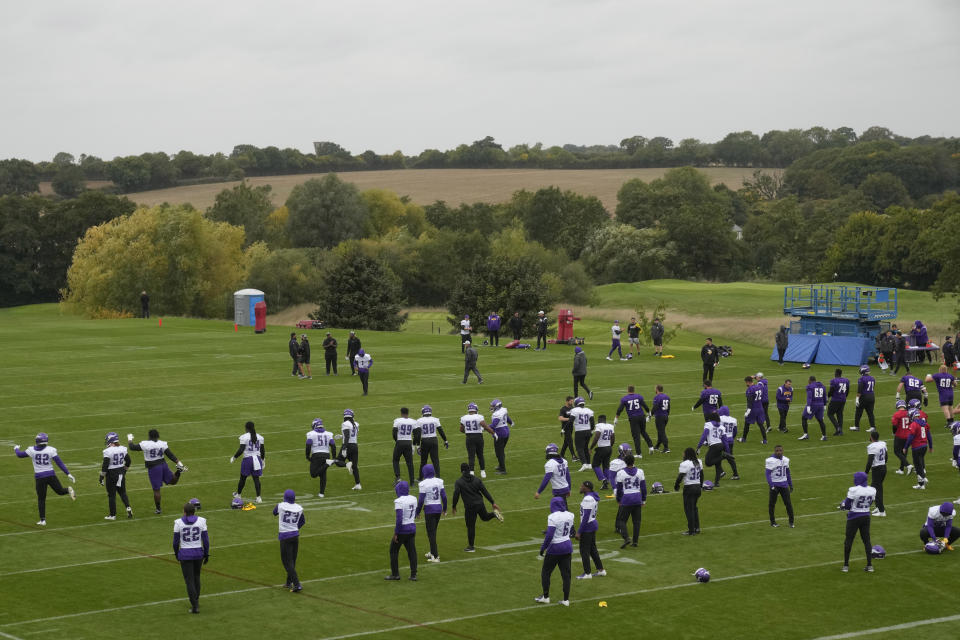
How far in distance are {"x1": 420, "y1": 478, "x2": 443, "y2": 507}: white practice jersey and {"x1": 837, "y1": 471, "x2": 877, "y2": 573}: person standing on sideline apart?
21.5 ft

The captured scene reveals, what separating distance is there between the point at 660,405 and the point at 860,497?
9487 millimetres

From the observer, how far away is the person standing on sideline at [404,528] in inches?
724

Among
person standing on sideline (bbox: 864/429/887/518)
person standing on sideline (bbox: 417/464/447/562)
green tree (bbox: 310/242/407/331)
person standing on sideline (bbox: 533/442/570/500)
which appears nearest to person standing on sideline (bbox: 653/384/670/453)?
person standing on sideline (bbox: 864/429/887/518)

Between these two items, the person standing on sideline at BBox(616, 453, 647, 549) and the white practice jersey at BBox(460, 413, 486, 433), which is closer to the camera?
the person standing on sideline at BBox(616, 453, 647, 549)

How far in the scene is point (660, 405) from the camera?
2831cm

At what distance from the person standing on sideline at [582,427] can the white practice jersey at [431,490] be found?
7722 mm

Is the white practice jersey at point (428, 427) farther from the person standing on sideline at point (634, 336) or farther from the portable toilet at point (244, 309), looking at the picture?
the portable toilet at point (244, 309)

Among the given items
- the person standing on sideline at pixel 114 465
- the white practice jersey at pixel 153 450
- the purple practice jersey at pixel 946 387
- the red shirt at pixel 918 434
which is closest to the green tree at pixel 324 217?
the purple practice jersey at pixel 946 387

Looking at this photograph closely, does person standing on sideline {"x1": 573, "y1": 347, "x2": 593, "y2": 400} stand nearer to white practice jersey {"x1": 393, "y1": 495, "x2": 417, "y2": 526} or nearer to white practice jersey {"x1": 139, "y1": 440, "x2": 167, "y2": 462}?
white practice jersey {"x1": 139, "y1": 440, "x2": 167, "y2": 462}

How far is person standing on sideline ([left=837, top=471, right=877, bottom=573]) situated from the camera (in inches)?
749

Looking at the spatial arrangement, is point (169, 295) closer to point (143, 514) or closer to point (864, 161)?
point (143, 514)

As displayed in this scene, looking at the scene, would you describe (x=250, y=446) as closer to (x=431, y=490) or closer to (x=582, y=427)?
(x=431, y=490)

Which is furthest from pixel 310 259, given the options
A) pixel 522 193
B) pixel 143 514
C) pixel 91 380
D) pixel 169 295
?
pixel 143 514

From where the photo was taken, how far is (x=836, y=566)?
20.2 meters
